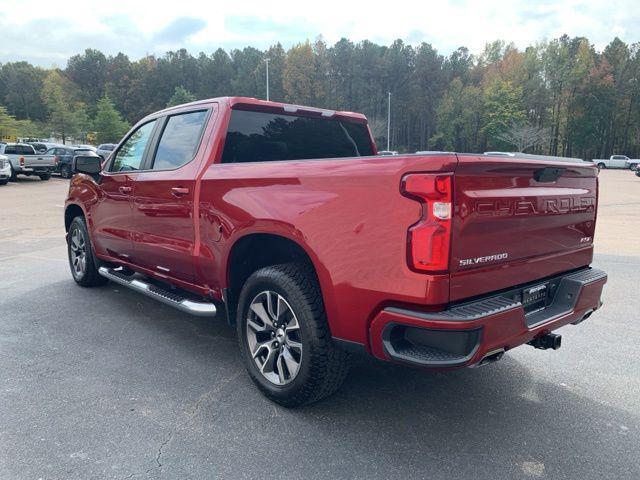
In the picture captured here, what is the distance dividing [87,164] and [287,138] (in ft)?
7.60

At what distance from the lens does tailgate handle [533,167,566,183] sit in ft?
8.71

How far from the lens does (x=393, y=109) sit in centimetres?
8456

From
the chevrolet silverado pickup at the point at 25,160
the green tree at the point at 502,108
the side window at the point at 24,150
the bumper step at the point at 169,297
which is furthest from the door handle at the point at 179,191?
the green tree at the point at 502,108

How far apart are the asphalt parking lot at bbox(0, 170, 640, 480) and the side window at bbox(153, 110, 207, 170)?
153 centimetres

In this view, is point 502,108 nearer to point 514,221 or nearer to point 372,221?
point 514,221

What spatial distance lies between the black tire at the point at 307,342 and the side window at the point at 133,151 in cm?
226

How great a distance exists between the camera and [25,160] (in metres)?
23.2

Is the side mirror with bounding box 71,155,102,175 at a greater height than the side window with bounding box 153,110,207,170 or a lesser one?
lesser

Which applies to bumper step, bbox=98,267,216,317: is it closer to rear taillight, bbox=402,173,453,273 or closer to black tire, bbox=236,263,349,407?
black tire, bbox=236,263,349,407

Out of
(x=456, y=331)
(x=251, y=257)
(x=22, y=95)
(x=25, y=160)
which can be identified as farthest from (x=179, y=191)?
(x=22, y=95)

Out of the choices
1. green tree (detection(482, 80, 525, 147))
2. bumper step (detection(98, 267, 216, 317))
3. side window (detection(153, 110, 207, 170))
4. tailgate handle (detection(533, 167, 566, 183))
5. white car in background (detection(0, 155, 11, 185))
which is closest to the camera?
tailgate handle (detection(533, 167, 566, 183))

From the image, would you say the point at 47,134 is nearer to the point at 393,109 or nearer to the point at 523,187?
the point at 393,109

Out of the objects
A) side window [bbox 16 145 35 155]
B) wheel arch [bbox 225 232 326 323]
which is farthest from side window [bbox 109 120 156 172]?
side window [bbox 16 145 35 155]

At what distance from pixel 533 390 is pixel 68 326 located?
3976 mm
